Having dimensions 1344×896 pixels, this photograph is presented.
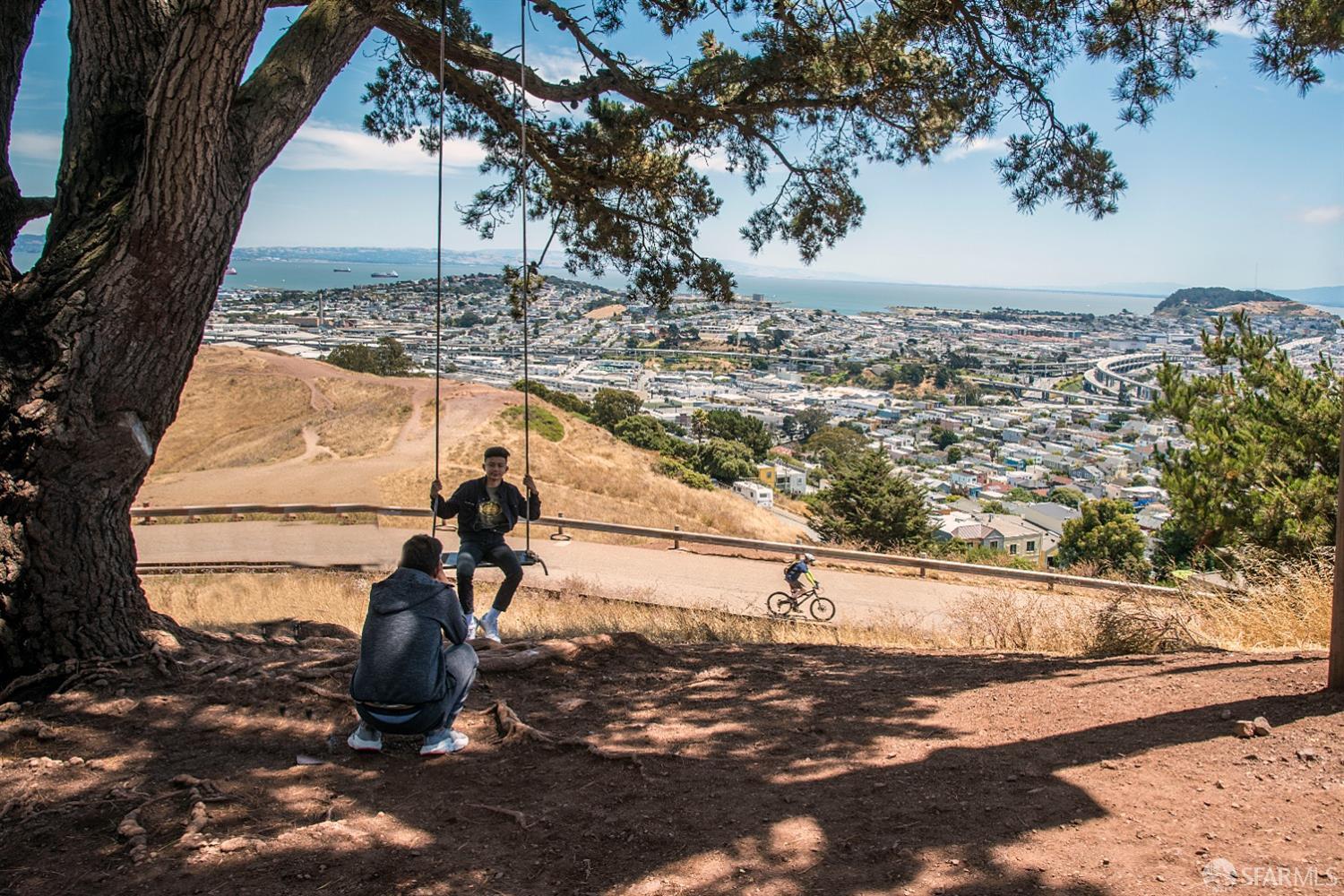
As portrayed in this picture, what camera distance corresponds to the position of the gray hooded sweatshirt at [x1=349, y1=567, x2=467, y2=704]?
3906 mm

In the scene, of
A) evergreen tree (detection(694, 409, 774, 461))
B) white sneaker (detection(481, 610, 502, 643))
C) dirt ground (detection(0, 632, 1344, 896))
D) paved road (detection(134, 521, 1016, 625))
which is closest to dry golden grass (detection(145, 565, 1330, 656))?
white sneaker (detection(481, 610, 502, 643))

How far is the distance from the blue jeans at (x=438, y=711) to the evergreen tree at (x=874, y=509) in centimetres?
1826

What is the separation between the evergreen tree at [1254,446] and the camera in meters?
10.4

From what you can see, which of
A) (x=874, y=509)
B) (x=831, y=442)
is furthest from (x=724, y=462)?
(x=874, y=509)

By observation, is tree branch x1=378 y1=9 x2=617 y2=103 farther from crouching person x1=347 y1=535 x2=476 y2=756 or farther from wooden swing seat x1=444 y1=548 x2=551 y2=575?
crouching person x1=347 y1=535 x2=476 y2=756

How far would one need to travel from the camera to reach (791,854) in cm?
297

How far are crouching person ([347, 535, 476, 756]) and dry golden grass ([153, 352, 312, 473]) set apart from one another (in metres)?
23.5

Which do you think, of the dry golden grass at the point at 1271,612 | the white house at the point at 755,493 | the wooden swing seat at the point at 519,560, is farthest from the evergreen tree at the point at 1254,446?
the white house at the point at 755,493

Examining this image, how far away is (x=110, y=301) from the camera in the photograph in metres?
4.52

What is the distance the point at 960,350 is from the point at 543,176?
239 ft

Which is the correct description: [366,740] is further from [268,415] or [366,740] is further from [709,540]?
[268,415]

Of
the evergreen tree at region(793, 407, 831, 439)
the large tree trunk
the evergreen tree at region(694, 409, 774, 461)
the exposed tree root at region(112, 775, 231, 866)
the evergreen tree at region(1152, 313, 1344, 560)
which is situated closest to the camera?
the exposed tree root at region(112, 775, 231, 866)

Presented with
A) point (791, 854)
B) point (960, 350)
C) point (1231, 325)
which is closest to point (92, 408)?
point (791, 854)

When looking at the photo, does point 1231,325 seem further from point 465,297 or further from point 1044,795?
point 465,297
